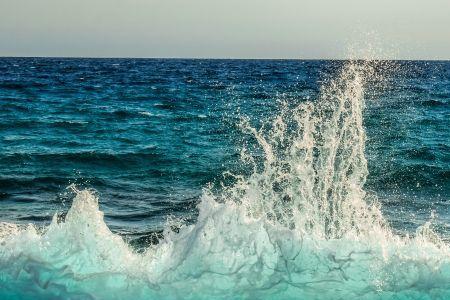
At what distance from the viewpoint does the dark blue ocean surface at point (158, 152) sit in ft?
39.9

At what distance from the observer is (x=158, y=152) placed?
60.6ft

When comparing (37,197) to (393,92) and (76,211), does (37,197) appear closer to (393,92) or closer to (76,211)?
(76,211)

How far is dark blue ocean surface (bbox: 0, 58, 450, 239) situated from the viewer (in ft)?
39.9

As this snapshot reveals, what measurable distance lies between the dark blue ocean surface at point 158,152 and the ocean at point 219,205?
0.24 ft

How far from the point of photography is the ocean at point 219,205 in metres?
6.57

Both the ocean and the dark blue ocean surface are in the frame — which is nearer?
the ocean

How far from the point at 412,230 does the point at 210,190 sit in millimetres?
4970

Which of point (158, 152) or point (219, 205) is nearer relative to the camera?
point (219, 205)

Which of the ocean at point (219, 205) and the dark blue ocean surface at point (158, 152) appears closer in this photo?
the ocean at point (219, 205)

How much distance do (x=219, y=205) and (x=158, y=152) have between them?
12.0m

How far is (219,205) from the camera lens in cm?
666

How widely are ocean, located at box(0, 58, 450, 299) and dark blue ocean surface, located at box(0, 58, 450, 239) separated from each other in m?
0.07

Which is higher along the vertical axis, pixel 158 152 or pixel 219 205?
pixel 219 205

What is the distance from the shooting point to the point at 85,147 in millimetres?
19328
